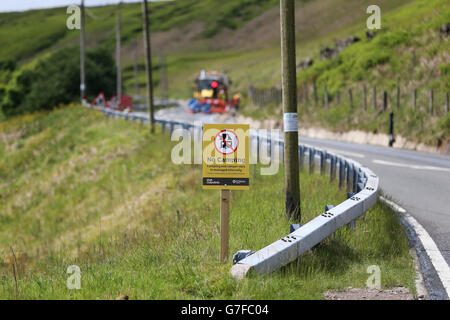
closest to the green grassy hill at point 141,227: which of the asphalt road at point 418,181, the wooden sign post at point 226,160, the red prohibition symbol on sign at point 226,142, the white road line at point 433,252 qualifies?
A: the white road line at point 433,252

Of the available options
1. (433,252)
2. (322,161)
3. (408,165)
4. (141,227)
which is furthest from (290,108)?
(408,165)

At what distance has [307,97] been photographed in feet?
128

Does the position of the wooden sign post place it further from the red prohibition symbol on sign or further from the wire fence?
the wire fence

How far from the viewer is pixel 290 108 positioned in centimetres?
930

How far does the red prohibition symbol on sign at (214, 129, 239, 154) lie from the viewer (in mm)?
7199

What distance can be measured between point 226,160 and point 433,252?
2960 millimetres

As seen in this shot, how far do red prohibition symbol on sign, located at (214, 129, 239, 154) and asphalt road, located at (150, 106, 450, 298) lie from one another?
258 cm

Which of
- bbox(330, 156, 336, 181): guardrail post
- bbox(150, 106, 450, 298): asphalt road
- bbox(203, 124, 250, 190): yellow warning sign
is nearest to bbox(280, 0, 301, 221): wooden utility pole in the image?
bbox(150, 106, 450, 298): asphalt road

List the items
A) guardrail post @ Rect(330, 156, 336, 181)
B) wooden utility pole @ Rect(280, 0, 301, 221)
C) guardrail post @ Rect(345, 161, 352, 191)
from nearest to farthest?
wooden utility pole @ Rect(280, 0, 301, 221) < guardrail post @ Rect(345, 161, 352, 191) < guardrail post @ Rect(330, 156, 336, 181)

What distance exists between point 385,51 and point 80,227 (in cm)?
2173

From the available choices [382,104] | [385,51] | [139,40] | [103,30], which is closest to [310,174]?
[382,104]

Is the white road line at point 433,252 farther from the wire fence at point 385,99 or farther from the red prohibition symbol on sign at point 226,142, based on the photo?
the wire fence at point 385,99

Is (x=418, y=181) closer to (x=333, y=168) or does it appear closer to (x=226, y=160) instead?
(x=333, y=168)

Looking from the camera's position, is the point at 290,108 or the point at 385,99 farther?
the point at 385,99
